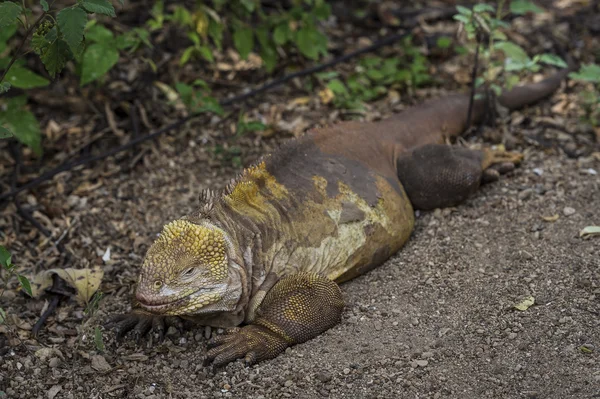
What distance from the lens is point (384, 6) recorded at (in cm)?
924

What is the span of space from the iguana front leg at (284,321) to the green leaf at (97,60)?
8.54 feet

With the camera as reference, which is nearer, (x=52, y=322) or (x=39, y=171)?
(x=52, y=322)

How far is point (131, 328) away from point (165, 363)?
0.46m

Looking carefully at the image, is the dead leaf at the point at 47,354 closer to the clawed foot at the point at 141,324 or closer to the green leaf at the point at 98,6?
the clawed foot at the point at 141,324

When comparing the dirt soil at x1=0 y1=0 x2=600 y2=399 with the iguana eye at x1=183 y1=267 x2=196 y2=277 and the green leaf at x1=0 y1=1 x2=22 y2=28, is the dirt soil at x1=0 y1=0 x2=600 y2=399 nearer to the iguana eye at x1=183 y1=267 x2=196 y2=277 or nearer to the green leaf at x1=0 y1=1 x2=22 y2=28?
the iguana eye at x1=183 y1=267 x2=196 y2=277

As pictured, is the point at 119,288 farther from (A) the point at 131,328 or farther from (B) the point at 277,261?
(B) the point at 277,261

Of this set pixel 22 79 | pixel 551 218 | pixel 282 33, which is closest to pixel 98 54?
pixel 22 79

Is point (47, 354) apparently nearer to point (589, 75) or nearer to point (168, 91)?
point (168, 91)

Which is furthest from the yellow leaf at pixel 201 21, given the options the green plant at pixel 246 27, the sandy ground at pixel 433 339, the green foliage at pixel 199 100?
the sandy ground at pixel 433 339

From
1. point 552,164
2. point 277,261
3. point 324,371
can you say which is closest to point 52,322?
point 277,261

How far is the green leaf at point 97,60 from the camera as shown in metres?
6.14

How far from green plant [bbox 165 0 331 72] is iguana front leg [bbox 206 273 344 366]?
122 inches

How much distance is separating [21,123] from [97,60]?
2.98 feet

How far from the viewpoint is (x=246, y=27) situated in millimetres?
7227
